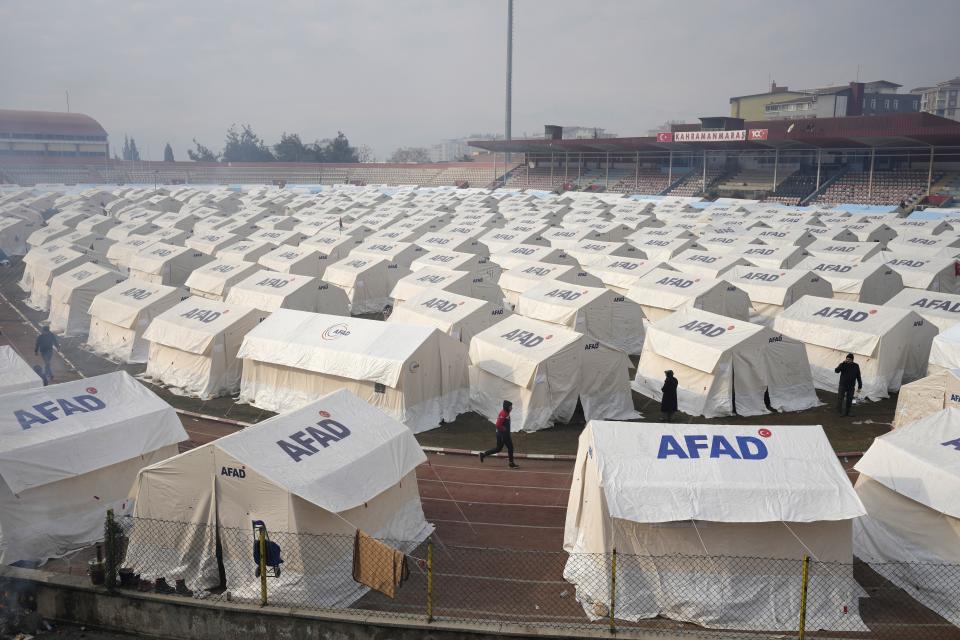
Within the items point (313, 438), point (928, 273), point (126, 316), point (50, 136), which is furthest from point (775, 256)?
point (50, 136)

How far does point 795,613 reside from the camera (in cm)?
889

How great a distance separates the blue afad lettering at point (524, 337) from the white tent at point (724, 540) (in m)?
7.22

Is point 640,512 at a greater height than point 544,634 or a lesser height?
greater

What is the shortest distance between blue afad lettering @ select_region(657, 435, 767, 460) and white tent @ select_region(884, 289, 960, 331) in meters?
11.6

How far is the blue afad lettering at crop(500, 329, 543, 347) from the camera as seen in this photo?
16.6 metres

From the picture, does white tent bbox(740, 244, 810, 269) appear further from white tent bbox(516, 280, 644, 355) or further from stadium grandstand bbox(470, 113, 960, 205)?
stadium grandstand bbox(470, 113, 960, 205)

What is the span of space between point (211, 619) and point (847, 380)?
13337 millimetres

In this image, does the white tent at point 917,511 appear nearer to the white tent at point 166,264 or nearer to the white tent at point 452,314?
the white tent at point 452,314

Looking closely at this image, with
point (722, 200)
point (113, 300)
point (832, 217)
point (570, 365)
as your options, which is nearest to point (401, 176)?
point (722, 200)

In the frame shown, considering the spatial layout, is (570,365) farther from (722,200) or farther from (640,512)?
(722,200)

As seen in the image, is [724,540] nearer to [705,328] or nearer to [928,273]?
[705,328]

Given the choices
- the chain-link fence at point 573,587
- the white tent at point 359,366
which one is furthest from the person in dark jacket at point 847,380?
the white tent at point 359,366

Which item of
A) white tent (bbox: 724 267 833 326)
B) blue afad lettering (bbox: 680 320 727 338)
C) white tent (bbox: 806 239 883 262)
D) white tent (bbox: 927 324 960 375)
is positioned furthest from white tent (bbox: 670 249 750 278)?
white tent (bbox: 927 324 960 375)

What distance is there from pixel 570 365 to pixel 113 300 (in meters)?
14.8
